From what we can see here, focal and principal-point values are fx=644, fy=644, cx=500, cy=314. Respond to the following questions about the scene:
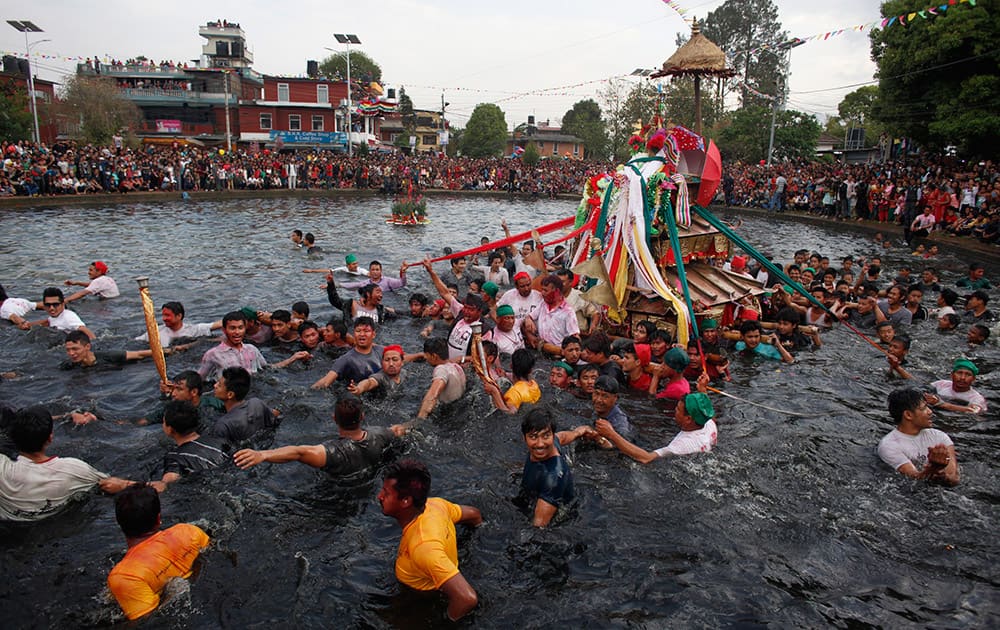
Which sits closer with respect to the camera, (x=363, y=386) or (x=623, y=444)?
(x=623, y=444)

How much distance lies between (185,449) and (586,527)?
349cm

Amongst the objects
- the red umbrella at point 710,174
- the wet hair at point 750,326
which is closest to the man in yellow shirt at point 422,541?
the wet hair at point 750,326

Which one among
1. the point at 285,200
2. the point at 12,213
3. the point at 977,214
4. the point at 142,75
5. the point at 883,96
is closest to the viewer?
the point at 977,214

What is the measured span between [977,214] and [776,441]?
1750 centimetres

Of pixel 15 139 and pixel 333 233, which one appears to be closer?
pixel 333 233

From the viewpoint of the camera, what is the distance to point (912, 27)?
22.8 meters

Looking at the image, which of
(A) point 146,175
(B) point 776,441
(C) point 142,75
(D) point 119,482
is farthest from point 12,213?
(C) point 142,75

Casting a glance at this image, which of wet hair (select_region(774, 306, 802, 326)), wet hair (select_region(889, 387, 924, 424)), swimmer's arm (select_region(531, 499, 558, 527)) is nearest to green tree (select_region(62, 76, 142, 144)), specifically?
wet hair (select_region(774, 306, 802, 326))

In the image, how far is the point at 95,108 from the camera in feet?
152

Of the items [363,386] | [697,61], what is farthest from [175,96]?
[363,386]

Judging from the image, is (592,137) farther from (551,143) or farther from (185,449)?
(185,449)

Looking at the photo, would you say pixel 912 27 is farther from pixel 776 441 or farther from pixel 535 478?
pixel 535 478

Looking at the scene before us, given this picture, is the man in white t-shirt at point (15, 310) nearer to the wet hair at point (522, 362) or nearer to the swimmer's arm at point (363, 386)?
the swimmer's arm at point (363, 386)

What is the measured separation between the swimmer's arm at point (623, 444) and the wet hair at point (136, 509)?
3455 mm
